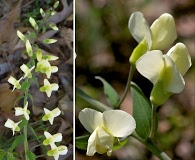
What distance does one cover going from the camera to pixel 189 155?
1.32m

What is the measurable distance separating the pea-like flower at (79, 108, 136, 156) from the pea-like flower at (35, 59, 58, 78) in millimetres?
142

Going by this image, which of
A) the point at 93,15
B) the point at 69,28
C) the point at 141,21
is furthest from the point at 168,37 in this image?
the point at 93,15

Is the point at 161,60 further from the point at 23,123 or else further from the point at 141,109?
the point at 23,123

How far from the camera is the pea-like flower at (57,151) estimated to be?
2.49ft

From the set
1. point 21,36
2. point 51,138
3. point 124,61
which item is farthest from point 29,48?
point 124,61

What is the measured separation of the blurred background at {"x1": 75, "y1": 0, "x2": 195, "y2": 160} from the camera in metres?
1.25

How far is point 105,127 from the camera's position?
2.06 feet

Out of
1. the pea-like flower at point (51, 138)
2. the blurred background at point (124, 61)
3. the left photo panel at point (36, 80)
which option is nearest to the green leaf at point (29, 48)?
the left photo panel at point (36, 80)

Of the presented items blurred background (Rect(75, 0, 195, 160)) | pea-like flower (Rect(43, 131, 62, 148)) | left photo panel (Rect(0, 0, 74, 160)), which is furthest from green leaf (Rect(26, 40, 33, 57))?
blurred background (Rect(75, 0, 195, 160))

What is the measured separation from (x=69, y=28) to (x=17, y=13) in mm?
73

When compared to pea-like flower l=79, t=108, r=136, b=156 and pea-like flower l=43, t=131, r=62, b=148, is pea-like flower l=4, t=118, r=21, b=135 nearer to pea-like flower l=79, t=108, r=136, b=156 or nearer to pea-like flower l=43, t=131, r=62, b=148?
pea-like flower l=43, t=131, r=62, b=148

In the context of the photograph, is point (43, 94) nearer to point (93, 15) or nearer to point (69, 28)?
point (69, 28)

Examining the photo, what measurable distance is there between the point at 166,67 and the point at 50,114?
0.22m

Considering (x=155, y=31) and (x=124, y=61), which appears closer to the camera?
(x=155, y=31)
